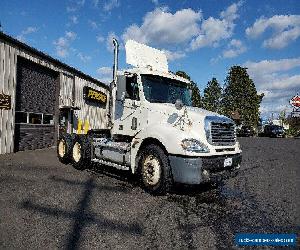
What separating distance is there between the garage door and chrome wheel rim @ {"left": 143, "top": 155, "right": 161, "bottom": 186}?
9030 millimetres

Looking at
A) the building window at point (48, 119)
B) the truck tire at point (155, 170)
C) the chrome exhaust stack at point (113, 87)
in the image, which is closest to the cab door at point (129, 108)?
the chrome exhaust stack at point (113, 87)

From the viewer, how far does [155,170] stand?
684 centimetres

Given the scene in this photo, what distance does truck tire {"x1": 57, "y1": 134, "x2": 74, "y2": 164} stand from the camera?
1062 cm

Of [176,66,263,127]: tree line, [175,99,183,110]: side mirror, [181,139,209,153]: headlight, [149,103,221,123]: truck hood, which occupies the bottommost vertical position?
[181,139,209,153]: headlight

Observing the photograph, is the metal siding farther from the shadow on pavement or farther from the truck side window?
the shadow on pavement

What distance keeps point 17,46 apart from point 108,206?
407 inches

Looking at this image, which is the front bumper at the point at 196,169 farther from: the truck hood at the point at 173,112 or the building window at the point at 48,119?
the building window at the point at 48,119

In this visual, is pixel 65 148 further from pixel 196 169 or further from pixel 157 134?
pixel 196 169

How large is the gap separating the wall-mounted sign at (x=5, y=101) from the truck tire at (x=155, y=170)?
314 inches

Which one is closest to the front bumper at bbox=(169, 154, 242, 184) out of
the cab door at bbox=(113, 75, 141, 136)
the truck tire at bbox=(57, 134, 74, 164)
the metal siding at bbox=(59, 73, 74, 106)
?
the cab door at bbox=(113, 75, 141, 136)

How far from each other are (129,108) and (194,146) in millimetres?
2519

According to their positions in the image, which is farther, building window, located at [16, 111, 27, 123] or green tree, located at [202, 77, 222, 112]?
green tree, located at [202, 77, 222, 112]

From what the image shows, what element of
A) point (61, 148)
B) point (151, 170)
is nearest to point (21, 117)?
point (61, 148)

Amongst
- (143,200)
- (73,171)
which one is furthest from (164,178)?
(73,171)
